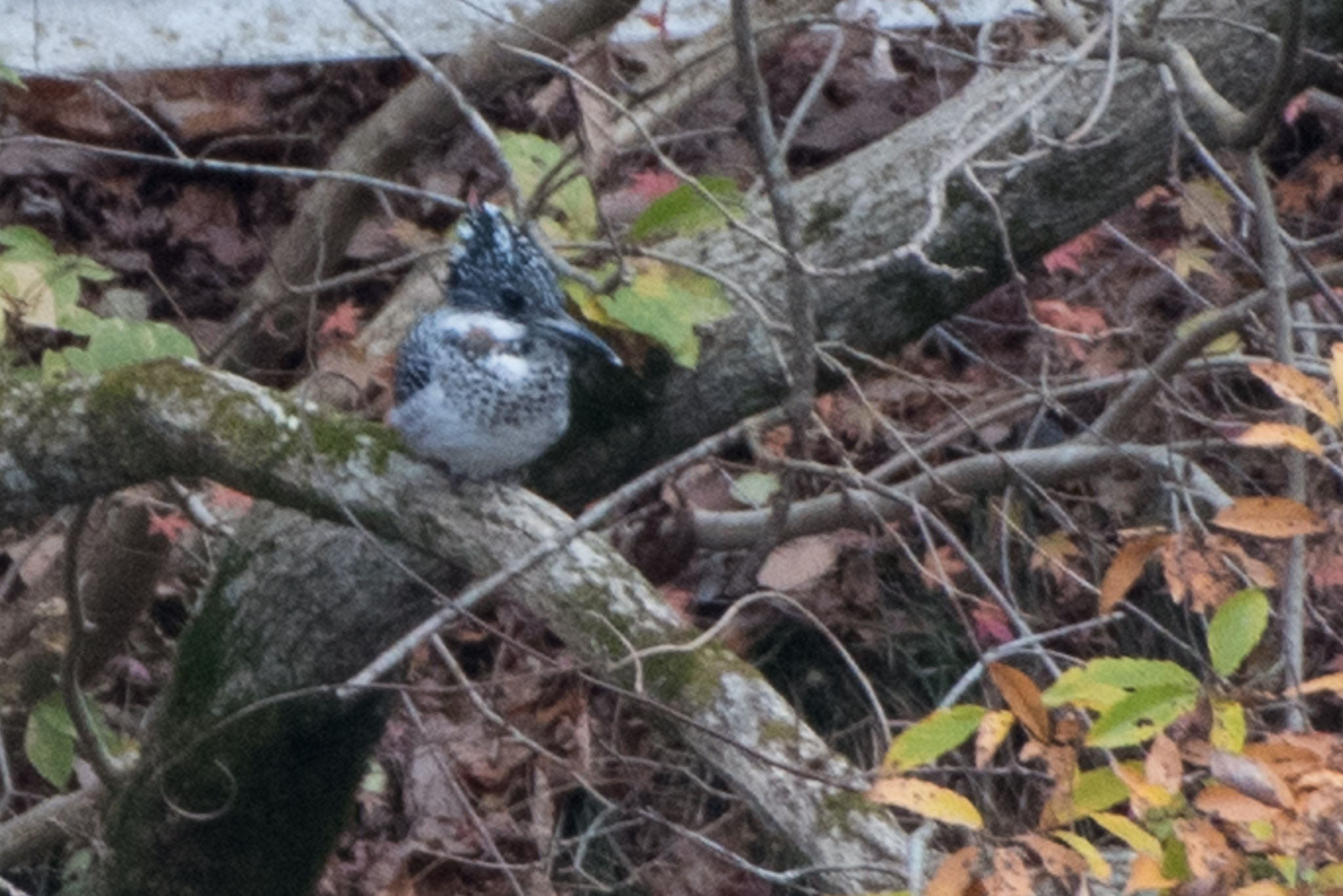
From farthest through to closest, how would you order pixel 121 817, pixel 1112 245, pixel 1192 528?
1. pixel 1112 245
2. pixel 121 817
3. pixel 1192 528

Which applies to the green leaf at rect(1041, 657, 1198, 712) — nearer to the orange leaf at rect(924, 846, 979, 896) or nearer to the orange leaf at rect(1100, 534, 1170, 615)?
the orange leaf at rect(924, 846, 979, 896)

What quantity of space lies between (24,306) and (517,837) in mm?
1584

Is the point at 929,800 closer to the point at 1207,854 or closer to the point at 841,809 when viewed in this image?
the point at 1207,854

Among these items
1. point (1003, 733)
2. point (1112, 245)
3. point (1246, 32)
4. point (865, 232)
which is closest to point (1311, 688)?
point (1003, 733)

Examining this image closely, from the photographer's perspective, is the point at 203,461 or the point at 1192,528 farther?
the point at 203,461

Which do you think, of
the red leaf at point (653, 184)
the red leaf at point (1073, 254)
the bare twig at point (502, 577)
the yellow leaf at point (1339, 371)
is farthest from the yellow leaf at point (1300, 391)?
the red leaf at point (1073, 254)

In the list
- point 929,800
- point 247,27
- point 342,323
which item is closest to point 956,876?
point 929,800

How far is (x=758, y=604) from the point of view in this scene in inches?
153

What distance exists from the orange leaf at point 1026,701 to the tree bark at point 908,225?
3.43 feet

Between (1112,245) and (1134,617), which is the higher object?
(1112,245)

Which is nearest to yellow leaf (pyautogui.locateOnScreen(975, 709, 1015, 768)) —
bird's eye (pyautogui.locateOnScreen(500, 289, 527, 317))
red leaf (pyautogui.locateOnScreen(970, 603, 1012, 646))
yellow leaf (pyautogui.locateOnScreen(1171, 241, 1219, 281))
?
bird's eye (pyautogui.locateOnScreen(500, 289, 527, 317))

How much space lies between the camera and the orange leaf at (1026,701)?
168 centimetres

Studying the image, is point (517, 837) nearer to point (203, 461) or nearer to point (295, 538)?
point (295, 538)

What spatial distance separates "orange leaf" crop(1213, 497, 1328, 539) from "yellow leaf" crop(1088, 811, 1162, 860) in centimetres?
30
